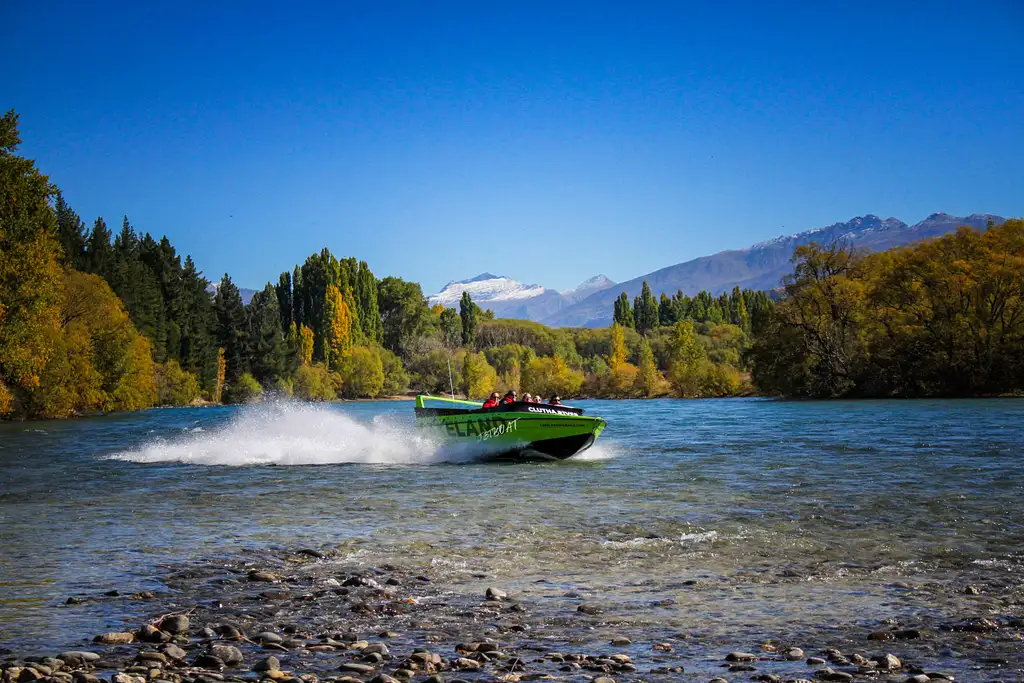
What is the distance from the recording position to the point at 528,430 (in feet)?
99.2

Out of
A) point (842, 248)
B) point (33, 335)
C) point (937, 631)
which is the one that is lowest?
point (937, 631)

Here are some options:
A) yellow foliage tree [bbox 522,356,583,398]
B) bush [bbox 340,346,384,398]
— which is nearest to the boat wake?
bush [bbox 340,346,384,398]

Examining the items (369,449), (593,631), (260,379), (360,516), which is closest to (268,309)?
(260,379)

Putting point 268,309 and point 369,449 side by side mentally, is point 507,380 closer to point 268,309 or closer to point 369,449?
point 268,309

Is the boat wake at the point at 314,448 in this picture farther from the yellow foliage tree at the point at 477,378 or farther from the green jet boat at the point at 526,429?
the yellow foliage tree at the point at 477,378

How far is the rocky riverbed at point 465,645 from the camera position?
782cm

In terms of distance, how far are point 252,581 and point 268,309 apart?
486 feet

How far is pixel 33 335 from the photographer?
52094mm

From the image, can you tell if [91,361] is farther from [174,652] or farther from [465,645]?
[465,645]

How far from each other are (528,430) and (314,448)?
36.0 feet

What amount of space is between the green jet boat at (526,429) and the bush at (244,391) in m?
113

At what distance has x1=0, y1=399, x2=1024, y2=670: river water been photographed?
10.5 meters

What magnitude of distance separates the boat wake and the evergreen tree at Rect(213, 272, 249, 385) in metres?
105

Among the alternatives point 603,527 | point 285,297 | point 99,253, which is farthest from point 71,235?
point 603,527
